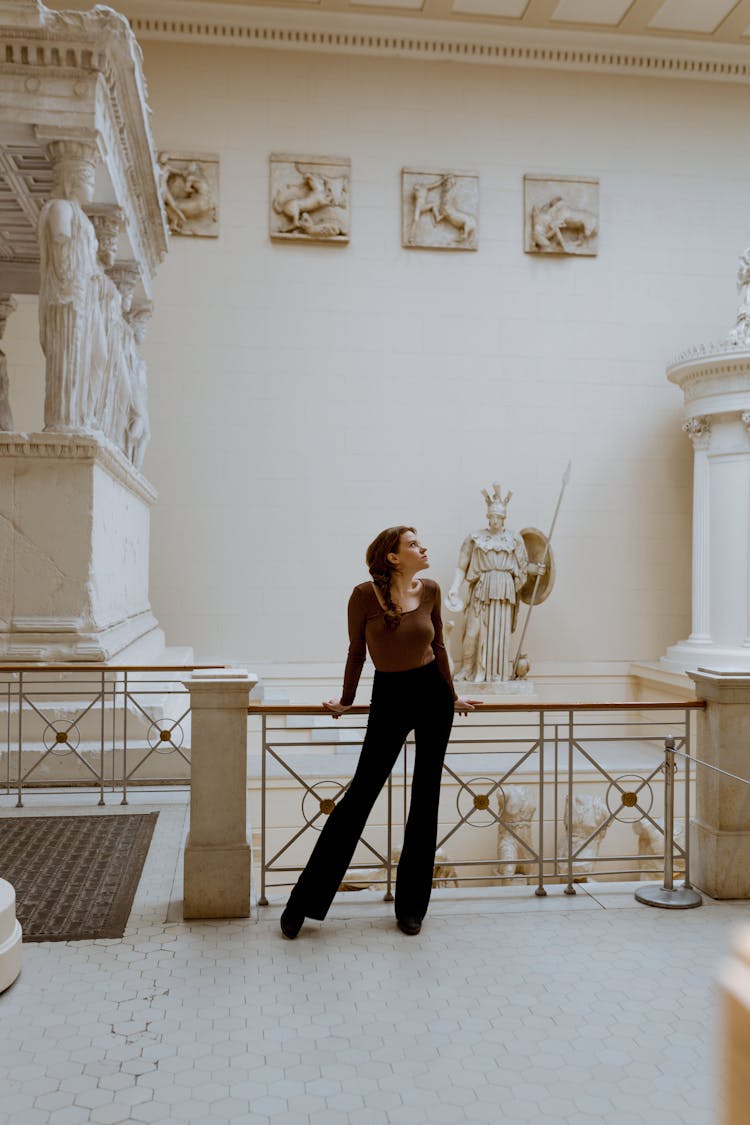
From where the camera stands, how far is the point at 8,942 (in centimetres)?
358

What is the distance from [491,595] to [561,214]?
17.4 feet

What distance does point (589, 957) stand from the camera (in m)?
3.94

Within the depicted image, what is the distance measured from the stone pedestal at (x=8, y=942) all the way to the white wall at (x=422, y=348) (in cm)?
840

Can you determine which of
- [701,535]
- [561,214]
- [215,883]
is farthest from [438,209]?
[215,883]

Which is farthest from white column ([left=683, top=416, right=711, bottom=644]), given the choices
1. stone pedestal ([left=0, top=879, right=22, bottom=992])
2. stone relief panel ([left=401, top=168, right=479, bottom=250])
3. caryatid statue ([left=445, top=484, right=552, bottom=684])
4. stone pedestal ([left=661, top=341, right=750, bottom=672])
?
stone pedestal ([left=0, top=879, right=22, bottom=992])

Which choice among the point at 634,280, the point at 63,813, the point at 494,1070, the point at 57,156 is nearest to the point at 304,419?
the point at 634,280

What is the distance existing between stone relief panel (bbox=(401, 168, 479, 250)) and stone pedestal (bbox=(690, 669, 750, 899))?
908cm

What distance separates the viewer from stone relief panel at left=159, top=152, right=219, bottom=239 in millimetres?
12070

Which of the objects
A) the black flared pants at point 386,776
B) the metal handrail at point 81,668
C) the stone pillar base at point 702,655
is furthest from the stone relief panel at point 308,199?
the black flared pants at point 386,776

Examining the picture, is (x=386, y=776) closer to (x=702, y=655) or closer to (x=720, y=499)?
(x=702, y=655)

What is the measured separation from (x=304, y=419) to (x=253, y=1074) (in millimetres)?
10082

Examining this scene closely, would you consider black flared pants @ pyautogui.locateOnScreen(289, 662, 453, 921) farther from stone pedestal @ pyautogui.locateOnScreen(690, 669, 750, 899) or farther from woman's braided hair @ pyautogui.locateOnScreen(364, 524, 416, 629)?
stone pedestal @ pyautogui.locateOnScreen(690, 669, 750, 899)

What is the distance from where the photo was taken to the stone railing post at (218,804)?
434 centimetres

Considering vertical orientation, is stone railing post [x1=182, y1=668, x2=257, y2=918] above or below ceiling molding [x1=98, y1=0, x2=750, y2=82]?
below
